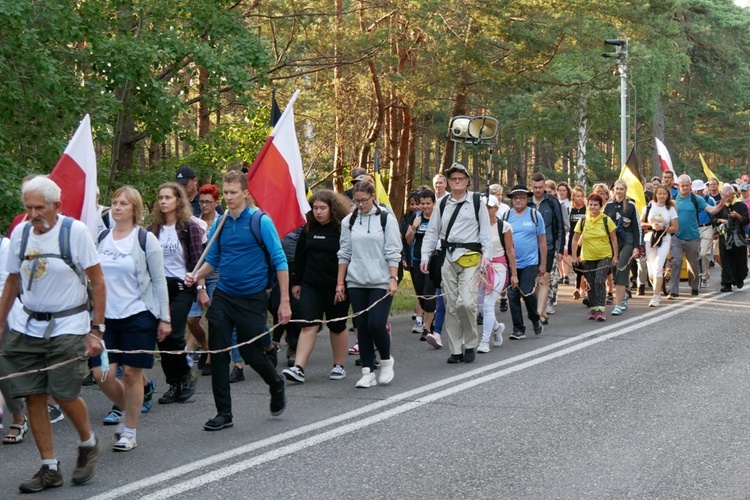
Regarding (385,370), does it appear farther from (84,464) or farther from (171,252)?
(84,464)

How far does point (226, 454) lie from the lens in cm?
662

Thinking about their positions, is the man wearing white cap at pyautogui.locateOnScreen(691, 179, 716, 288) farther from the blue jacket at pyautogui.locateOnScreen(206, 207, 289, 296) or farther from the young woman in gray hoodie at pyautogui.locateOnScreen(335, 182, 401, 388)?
the blue jacket at pyautogui.locateOnScreen(206, 207, 289, 296)

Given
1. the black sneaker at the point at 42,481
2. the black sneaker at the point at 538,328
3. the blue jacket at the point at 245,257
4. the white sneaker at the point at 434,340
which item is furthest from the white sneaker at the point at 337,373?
the black sneaker at the point at 42,481

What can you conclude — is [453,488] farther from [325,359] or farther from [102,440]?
[325,359]

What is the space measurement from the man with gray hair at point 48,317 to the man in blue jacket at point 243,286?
160 centimetres

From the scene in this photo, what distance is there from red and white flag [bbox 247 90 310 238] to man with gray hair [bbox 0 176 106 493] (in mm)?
2432

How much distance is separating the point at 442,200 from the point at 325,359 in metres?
2.08

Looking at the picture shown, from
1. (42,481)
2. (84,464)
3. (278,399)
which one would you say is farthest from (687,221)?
(42,481)

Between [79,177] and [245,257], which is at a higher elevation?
[79,177]

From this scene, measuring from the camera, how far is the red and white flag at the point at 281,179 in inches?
324

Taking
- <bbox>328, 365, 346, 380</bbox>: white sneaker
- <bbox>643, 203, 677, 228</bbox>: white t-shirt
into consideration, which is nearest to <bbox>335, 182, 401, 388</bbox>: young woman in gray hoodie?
<bbox>328, 365, 346, 380</bbox>: white sneaker

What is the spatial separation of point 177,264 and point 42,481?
9.83ft

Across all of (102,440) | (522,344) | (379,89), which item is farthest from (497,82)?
(102,440)

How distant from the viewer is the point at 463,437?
7059 millimetres
